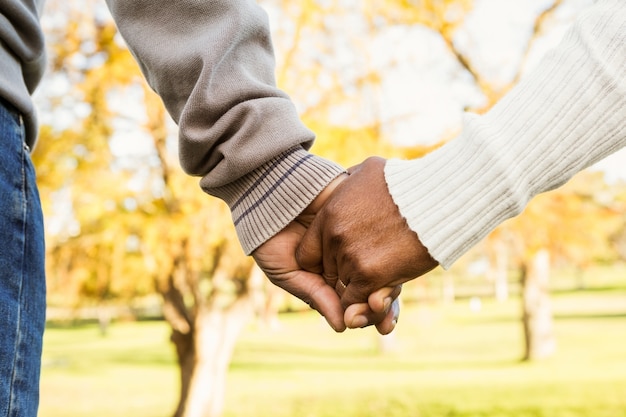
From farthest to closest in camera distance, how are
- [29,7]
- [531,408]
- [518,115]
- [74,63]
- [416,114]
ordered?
[531,408]
[416,114]
[74,63]
[29,7]
[518,115]

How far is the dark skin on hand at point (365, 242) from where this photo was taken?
3.98ft

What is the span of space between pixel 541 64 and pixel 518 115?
0.40 ft

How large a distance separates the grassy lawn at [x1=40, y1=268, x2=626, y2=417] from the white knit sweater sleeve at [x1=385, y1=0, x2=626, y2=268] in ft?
34.4

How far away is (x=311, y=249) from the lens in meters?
1.37

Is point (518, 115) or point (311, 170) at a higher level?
point (518, 115)

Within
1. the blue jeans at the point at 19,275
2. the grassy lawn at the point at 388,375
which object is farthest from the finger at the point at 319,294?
the grassy lawn at the point at 388,375

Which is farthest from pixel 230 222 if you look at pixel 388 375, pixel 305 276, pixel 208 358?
pixel 388 375

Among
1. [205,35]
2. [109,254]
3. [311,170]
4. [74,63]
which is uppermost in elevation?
[205,35]

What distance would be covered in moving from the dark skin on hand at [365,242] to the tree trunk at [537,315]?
55.0 ft

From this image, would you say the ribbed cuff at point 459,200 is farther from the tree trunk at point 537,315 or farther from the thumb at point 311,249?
the tree trunk at point 537,315

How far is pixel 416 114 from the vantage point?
341 inches

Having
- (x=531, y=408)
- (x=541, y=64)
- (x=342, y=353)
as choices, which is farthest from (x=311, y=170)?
(x=342, y=353)

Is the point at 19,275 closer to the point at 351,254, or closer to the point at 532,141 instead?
the point at 351,254

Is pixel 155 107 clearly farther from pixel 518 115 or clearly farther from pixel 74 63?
pixel 518 115
